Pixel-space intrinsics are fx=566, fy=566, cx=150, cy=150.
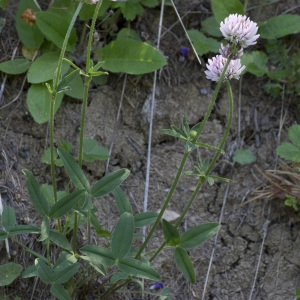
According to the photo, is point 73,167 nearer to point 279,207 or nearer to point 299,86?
point 279,207

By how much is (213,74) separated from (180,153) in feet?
3.74

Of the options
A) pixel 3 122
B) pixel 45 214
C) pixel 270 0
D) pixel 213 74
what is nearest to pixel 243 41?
pixel 213 74

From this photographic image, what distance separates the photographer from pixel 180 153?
307 cm

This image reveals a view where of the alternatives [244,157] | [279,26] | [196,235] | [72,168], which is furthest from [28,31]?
[196,235]

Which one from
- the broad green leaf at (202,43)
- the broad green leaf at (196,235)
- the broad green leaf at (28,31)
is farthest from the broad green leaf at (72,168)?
the broad green leaf at (202,43)

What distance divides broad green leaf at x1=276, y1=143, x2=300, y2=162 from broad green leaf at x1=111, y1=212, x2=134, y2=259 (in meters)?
1.18

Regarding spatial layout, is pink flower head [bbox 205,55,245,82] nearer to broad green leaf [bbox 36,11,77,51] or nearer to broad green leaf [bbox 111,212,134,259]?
broad green leaf [bbox 111,212,134,259]

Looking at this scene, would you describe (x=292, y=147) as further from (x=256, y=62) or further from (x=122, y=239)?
(x=122, y=239)

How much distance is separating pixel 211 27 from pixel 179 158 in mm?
841

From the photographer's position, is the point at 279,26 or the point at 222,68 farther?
the point at 279,26

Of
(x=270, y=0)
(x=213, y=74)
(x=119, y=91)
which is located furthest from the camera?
(x=270, y=0)

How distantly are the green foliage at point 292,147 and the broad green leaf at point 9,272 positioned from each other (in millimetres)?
1410

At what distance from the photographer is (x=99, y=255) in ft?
6.62

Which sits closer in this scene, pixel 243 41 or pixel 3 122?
pixel 243 41
